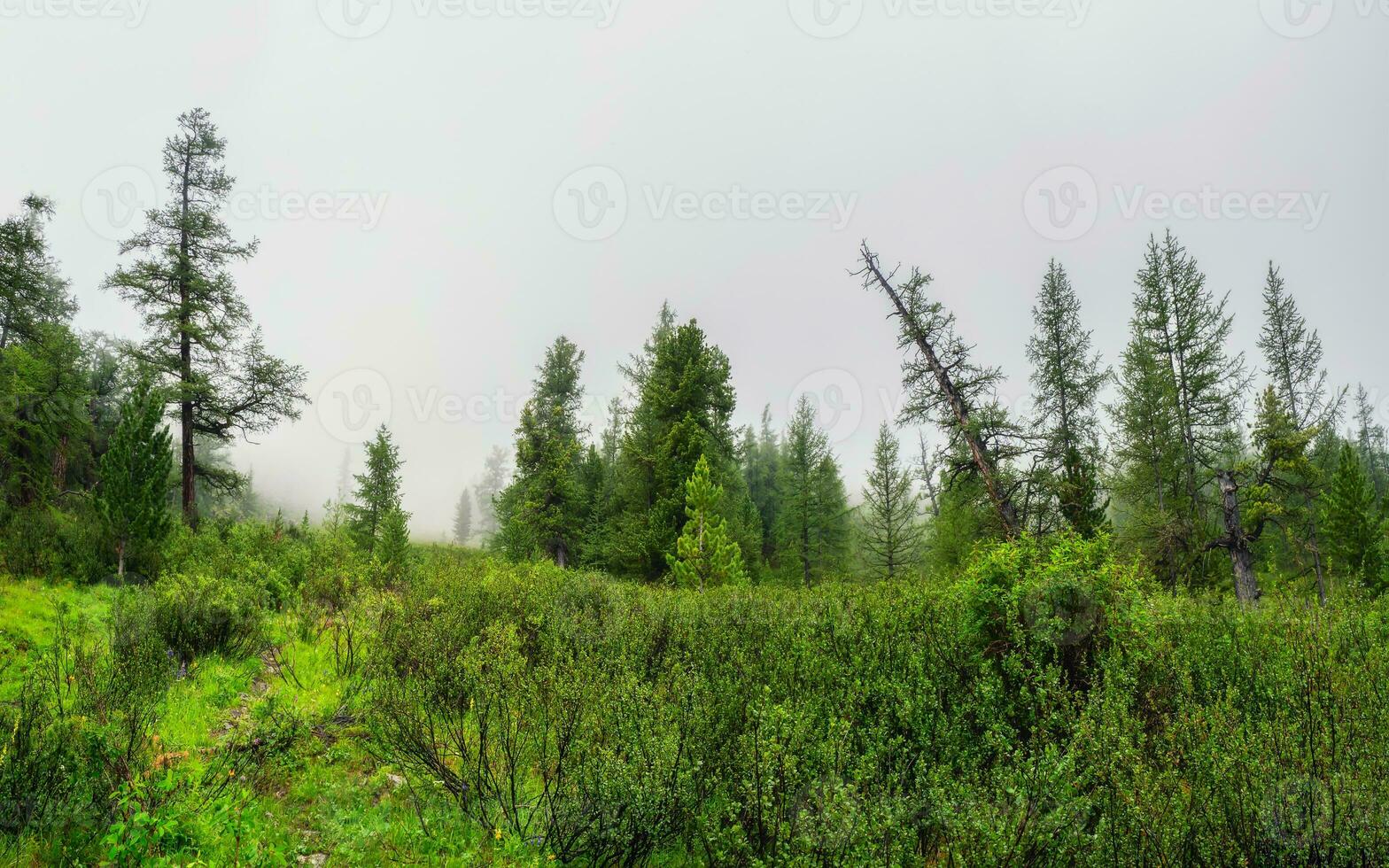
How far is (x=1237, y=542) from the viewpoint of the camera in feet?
53.3

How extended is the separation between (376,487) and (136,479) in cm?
1154

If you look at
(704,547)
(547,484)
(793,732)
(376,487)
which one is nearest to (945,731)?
(793,732)

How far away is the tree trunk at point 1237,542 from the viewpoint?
16016 mm

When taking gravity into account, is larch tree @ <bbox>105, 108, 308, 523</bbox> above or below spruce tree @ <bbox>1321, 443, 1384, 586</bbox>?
above

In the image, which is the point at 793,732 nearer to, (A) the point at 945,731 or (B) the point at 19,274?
(A) the point at 945,731

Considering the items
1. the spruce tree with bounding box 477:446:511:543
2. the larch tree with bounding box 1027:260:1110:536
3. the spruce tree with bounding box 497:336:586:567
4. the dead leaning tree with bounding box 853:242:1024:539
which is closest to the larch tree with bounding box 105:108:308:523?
the spruce tree with bounding box 497:336:586:567

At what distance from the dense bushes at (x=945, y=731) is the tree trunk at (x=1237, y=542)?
11.2 metres

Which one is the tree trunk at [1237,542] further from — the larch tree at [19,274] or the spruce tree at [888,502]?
the larch tree at [19,274]

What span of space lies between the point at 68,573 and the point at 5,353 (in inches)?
295

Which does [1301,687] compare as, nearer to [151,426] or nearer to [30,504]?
[151,426]

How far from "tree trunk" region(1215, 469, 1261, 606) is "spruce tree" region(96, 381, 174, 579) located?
28234 mm

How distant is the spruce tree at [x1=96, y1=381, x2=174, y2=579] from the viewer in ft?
37.3

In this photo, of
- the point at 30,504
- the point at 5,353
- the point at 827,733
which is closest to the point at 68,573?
the point at 30,504

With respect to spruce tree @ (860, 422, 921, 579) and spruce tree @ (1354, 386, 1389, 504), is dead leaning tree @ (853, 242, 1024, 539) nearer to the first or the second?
spruce tree @ (860, 422, 921, 579)
